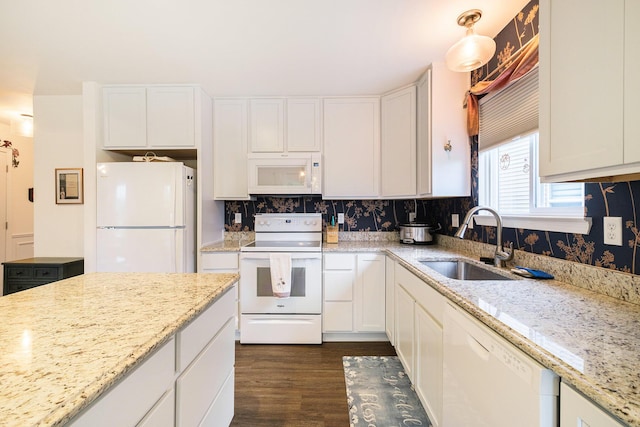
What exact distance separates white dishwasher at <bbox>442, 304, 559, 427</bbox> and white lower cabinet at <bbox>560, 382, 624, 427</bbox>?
32 mm

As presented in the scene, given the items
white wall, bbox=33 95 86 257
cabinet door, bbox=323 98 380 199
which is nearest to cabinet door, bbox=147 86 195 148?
white wall, bbox=33 95 86 257

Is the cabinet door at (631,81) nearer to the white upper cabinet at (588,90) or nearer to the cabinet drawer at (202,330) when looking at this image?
the white upper cabinet at (588,90)

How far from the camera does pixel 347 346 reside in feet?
7.78

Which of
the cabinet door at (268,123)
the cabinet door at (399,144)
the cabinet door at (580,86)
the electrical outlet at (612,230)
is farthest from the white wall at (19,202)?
the electrical outlet at (612,230)

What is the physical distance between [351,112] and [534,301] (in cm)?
222

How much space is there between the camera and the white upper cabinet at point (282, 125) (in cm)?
268

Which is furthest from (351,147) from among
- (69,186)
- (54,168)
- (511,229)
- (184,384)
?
(54,168)

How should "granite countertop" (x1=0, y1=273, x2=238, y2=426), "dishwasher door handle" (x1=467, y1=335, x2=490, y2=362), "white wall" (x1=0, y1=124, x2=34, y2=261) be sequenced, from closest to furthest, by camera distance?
"granite countertop" (x1=0, y1=273, x2=238, y2=426) < "dishwasher door handle" (x1=467, y1=335, x2=490, y2=362) < "white wall" (x1=0, y1=124, x2=34, y2=261)

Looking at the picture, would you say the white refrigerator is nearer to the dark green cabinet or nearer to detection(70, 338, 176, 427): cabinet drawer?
the dark green cabinet

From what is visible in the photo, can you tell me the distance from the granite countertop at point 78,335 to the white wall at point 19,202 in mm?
3887

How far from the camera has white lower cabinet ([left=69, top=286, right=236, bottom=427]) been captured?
1.93 feet

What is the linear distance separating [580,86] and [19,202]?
19.1ft

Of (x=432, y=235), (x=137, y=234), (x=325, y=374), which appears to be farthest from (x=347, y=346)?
(x=137, y=234)

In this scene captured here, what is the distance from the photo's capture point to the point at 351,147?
269cm
